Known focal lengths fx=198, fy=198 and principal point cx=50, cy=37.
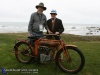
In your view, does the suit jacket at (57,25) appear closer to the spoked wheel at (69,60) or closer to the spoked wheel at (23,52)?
the spoked wheel at (23,52)

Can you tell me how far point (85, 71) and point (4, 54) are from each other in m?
4.18

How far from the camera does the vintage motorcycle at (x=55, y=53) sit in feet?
22.4

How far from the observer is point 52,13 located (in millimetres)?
8031

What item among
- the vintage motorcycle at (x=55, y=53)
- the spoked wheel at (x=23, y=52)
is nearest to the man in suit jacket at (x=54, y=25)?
the vintage motorcycle at (x=55, y=53)

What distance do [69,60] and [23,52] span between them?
1978mm

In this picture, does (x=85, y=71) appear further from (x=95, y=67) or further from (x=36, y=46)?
(x=36, y=46)

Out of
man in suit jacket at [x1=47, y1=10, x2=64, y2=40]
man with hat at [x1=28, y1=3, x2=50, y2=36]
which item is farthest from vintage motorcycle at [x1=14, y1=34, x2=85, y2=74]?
man in suit jacket at [x1=47, y1=10, x2=64, y2=40]

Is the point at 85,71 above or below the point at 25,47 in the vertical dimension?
below

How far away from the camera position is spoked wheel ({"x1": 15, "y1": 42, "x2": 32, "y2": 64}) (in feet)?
25.6

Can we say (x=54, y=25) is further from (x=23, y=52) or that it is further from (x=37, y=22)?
(x=23, y=52)

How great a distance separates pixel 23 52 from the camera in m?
7.96

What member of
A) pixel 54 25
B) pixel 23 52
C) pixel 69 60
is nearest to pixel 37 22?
pixel 54 25

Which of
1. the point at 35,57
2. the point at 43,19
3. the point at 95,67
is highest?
the point at 43,19

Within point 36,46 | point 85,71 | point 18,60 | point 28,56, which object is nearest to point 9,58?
point 18,60
